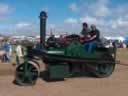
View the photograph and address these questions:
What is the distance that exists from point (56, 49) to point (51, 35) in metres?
0.83

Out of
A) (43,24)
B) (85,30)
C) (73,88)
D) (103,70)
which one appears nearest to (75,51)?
(85,30)

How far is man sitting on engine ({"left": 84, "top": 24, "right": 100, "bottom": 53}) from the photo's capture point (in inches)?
443

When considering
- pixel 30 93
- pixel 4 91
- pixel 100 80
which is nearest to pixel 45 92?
pixel 30 93

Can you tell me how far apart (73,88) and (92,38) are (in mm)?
2486

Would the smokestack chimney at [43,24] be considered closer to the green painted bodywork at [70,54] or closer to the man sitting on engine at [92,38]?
the green painted bodywork at [70,54]


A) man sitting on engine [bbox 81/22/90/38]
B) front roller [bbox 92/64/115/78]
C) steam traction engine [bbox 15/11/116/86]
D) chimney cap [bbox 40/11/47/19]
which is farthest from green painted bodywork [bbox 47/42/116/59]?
chimney cap [bbox 40/11/47/19]

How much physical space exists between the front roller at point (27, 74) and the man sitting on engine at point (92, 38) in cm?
208

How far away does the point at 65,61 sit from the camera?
10.7 m

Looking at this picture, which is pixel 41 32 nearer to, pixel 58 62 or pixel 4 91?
pixel 58 62

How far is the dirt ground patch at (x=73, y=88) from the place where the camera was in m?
8.74

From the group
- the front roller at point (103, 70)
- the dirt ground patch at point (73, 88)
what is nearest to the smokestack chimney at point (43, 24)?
the dirt ground patch at point (73, 88)

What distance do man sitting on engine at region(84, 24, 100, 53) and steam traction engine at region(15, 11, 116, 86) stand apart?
185 millimetres

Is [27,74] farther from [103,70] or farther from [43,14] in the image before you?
[103,70]

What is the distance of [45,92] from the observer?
8867 millimetres
